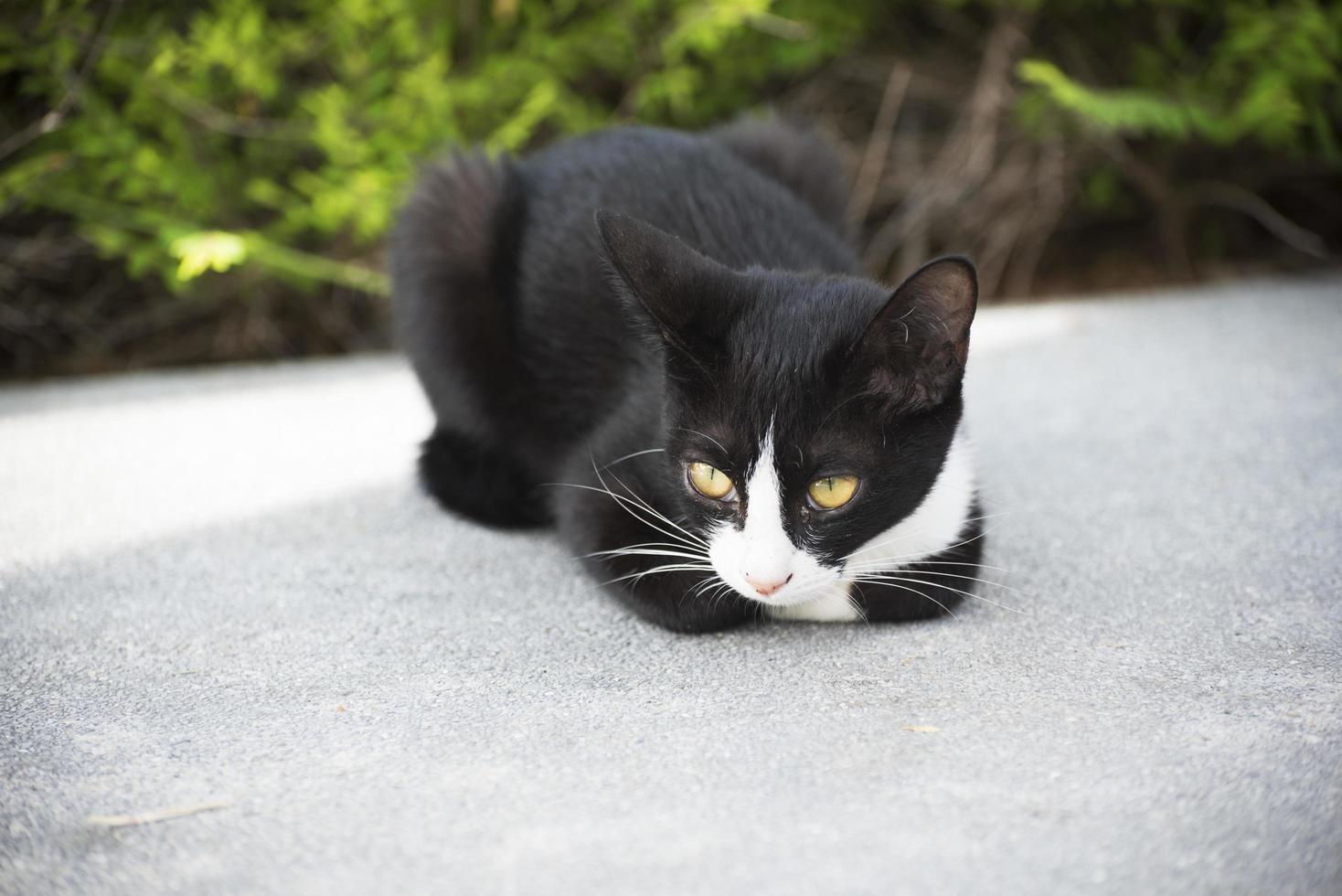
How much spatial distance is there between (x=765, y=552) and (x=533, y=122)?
2.65 metres

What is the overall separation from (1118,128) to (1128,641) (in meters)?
3.01

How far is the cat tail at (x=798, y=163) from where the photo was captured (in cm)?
238

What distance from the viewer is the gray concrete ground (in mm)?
1034

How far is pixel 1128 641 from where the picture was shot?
150 centimetres

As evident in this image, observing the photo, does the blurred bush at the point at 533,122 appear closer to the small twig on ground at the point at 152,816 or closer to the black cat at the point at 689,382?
the black cat at the point at 689,382

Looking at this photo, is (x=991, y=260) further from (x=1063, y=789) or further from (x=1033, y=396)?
(x=1063, y=789)

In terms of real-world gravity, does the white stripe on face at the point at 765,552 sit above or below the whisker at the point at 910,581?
above

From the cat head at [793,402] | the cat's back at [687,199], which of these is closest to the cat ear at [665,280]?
the cat head at [793,402]

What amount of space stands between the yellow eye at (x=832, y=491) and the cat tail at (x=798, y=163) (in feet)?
3.43

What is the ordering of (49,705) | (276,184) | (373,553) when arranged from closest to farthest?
(49,705) → (373,553) → (276,184)

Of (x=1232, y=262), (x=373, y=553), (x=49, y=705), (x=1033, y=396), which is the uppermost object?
(x=49, y=705)

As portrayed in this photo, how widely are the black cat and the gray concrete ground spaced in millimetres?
108

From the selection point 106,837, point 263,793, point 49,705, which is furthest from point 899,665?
point 49,705

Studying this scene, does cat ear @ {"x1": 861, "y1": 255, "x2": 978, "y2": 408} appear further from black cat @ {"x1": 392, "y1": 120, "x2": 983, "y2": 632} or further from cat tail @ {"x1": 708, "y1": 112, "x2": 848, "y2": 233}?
cat tail @ {"x1": 708, "y1": 112, "x2": 848, "y2": 233}
